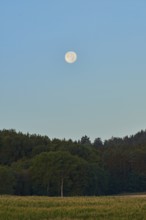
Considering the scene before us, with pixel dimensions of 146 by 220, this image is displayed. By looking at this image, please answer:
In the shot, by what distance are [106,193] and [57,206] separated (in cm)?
8157

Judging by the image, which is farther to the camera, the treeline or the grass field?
the treeline

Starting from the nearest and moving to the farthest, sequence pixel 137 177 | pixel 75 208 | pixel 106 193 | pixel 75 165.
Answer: pixel 75 208
pixel 75 165
pixel 106 193
pixel 137 177

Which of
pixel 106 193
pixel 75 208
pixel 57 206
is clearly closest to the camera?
pixel 75 208

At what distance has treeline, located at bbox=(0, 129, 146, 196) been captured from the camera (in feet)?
296

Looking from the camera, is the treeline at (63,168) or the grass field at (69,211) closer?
the grass field at (69,211)

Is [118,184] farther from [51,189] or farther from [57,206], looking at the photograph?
[57,206]

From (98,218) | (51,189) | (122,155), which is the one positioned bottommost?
(98,218)

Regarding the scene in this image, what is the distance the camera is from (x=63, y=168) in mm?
91250

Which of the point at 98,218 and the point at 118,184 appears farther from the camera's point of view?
the point at 118,184

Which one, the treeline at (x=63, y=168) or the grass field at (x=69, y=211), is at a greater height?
the treeline at (x=63, y=168)

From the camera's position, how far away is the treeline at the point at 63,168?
296 ft

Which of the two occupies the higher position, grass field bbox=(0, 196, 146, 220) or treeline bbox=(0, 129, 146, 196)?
treeline bbox=(0, 129, 146, 196)

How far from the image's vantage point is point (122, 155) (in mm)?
118875

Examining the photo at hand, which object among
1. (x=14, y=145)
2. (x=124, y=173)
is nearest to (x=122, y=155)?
(x=124, y=173)
